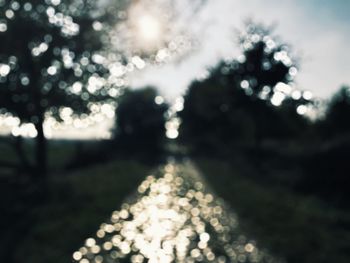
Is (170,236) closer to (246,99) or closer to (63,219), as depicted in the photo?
(63,219)

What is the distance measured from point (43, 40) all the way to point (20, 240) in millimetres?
13498

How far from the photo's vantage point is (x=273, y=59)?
132 feet

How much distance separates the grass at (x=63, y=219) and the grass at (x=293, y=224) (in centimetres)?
506

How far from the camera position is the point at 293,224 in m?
14.0

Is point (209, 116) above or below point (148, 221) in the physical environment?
above

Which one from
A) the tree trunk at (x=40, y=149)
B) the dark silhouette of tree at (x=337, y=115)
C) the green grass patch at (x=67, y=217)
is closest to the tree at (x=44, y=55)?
the tree trunk at (x=40, y=149)

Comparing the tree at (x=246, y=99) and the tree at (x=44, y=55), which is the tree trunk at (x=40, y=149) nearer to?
the tree at (x=44, y=55)

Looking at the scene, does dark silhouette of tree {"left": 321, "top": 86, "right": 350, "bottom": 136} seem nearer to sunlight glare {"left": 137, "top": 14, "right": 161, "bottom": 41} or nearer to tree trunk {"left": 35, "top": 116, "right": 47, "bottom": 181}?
sunlight glare {"left": 137, "top": 14, "right": 161, "bottom": 41}

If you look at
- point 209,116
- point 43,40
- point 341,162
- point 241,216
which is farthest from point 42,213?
point 209,116

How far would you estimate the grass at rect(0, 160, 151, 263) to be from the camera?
34.2 ft

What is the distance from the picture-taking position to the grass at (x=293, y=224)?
10.6 metres

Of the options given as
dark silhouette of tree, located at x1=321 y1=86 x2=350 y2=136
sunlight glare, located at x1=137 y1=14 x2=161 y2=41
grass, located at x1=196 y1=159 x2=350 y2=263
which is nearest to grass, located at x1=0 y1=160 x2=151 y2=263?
grass, located at x1=196 y1=159 x2=350 y2=263

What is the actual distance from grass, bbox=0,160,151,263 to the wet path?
0.51 metres

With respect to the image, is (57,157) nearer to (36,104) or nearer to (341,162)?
(36,104)
